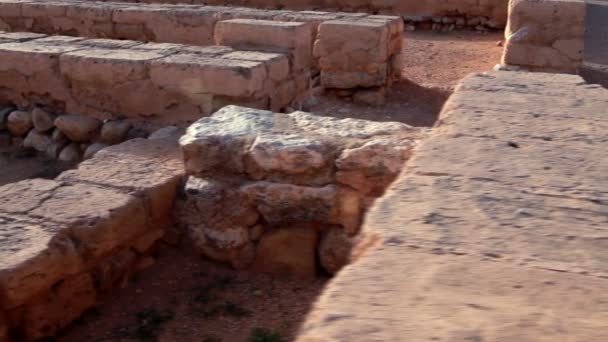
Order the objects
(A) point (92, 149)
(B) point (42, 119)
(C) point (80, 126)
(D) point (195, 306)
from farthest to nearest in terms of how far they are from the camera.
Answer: (B) point (42, 119), (C) point (80, 126), (A) point (92, 149), (D) point (195, 306)

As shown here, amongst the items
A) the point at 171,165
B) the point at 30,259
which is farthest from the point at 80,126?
the point at 30,259

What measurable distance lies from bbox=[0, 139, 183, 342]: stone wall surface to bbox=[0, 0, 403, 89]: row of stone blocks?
289 cm

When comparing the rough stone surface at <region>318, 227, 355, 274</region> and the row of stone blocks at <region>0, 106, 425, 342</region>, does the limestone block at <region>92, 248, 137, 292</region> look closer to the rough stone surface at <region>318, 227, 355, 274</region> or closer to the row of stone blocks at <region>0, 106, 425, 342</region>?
the row of stone blocks at <region>0, 106, 425, 342</region>

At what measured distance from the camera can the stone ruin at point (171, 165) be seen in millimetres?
3641

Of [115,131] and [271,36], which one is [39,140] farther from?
[271,36]

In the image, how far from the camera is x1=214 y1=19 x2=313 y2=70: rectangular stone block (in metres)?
6.62

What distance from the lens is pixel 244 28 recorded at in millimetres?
6883

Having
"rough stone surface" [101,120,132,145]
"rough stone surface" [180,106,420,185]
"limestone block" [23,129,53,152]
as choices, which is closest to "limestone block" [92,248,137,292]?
"rough stone surface" [180,106,420,185]

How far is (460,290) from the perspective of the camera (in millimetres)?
1831

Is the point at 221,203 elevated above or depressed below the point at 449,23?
below

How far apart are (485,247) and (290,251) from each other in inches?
84.5

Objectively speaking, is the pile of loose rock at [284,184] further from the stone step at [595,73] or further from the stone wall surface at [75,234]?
the stone step at [595,73]

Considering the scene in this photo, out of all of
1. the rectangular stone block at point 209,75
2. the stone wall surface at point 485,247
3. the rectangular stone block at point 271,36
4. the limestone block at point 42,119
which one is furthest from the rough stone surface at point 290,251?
the limestone block at point 42,119

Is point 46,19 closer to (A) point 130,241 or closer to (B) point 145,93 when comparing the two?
(B) point 145,93
